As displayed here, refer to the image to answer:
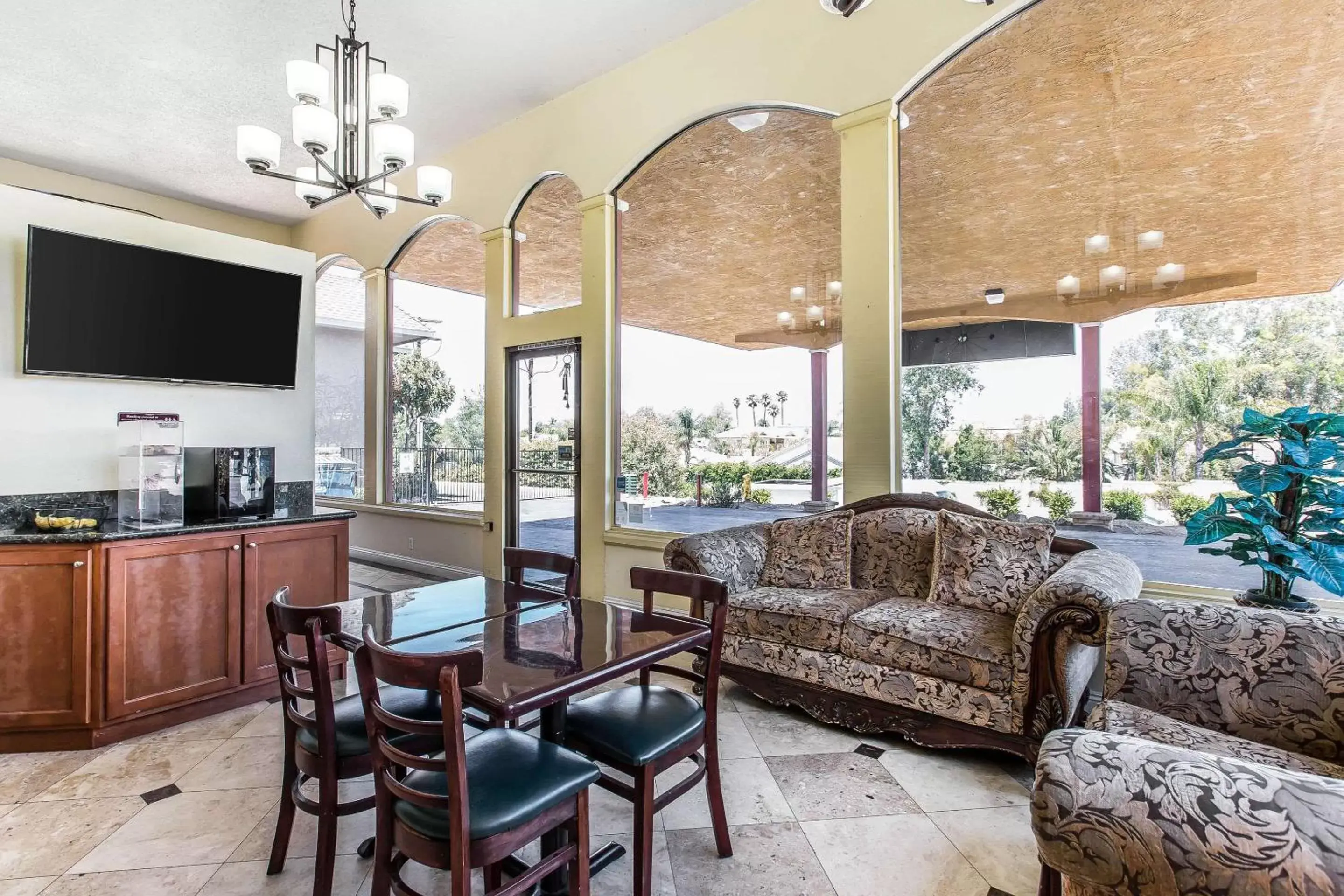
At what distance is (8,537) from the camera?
2.76 meters

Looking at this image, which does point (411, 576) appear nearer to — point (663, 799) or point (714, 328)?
point (714, 328)

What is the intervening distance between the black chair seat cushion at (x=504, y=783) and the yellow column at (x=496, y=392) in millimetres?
3888

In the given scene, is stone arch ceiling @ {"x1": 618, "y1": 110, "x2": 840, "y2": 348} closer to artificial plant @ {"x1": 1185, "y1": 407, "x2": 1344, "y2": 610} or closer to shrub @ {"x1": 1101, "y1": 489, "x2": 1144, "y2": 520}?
shrub @ {"x1": 1101, "y1": 489, "x2": 1144, "y2": 520}

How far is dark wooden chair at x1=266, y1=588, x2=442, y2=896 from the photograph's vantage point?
5.62ft

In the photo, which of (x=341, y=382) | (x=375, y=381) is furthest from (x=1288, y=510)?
(x=341, y=382)

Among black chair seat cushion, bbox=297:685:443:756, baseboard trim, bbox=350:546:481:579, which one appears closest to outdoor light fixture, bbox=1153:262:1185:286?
black chair seat cushion, bbox=297:685:443:756

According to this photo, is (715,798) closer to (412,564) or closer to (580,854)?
(580,854)

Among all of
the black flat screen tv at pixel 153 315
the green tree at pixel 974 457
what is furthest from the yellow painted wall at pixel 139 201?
the green tree at pixel 974 457

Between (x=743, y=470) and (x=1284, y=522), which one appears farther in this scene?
(x=743, y=470)

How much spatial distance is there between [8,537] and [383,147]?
2370 mm

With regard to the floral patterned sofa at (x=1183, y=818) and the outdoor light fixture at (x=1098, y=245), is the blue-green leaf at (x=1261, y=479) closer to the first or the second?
the floral patterned sofa at (x=1183, y=818)

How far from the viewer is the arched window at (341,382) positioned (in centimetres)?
694

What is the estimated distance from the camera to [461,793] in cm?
133

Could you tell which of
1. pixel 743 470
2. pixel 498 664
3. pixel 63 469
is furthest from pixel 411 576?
pixel 498 664
